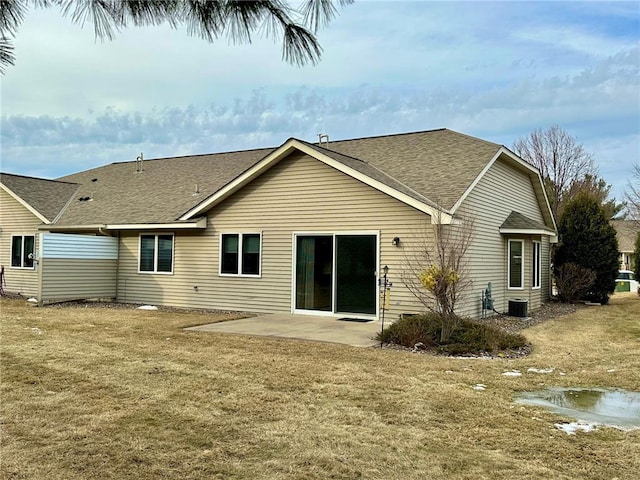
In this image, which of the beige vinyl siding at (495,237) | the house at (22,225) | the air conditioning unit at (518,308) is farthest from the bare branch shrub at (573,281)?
the house at (22,225)

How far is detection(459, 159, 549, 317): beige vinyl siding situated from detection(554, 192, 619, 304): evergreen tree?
Result: 239cm

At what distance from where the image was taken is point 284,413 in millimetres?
5113

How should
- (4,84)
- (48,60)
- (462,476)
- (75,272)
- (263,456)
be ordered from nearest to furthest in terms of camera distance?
1. (4,84)
2. (48,60)
3. (462,476)
4. (263,456)
5. (75,272)

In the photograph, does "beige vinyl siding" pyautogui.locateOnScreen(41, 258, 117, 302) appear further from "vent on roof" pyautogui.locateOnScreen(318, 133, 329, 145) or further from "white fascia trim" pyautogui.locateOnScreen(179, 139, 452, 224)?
"vent on roof" pyautogui.locateOnScreen(318, 133, 329, 145)

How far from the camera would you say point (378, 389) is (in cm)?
612

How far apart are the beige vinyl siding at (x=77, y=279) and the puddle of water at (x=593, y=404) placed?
526 inches

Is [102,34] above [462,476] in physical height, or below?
above

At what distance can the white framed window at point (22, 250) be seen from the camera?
59.1ft

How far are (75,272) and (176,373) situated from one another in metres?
10.4

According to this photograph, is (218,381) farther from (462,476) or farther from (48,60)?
(48,60)

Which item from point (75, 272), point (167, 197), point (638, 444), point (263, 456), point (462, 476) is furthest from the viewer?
point (167, 197)

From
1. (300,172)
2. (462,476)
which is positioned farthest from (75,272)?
(462,476)

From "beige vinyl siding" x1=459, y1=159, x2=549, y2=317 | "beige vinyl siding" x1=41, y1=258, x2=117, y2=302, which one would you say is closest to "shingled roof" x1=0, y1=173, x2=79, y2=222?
"beige vinyl siding" x1=41, y1=258, x2=117, y2=302

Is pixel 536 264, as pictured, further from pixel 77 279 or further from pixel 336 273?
pixel 77 279
